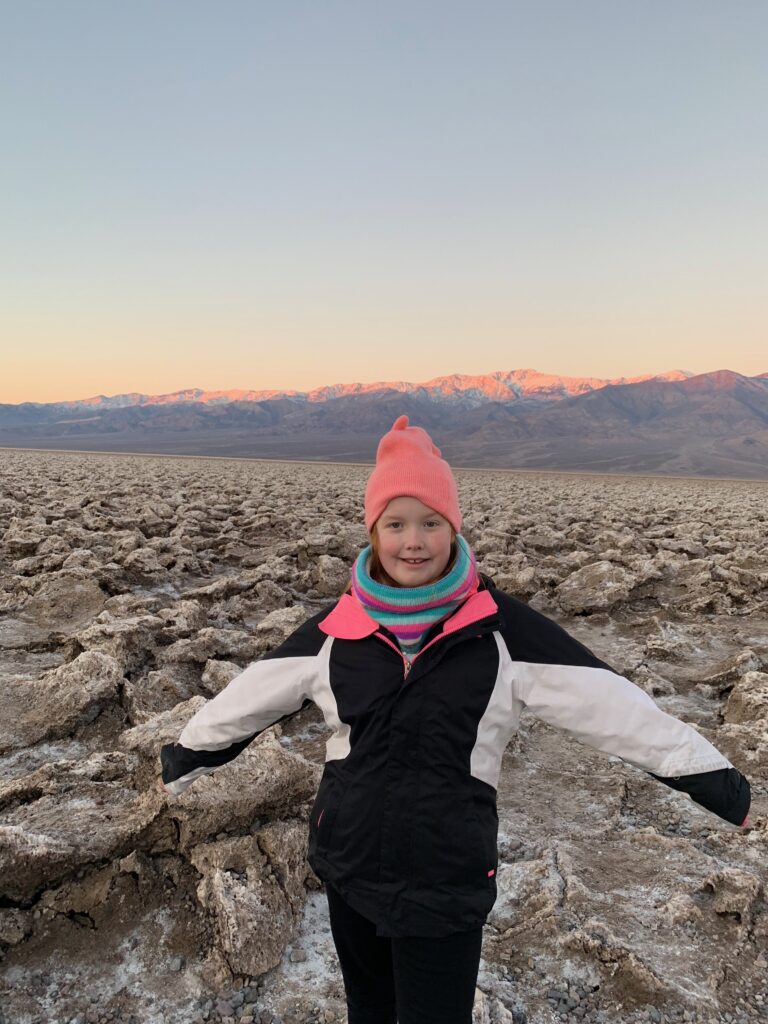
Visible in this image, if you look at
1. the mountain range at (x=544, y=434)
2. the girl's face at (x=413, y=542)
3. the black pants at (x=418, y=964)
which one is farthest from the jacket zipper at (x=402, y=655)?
the mountain range at (x=544, y=434)

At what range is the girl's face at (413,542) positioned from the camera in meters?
1.50

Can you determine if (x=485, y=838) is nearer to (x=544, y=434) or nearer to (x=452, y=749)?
(x=452, y=749)

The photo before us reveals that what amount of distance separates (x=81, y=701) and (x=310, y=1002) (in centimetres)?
200

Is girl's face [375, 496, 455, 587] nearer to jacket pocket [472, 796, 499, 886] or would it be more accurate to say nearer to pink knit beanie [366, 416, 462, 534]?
pink knit beanie [366, 416, 462, 534]

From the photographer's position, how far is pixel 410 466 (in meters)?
1.53

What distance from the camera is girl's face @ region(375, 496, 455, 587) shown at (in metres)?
1.50

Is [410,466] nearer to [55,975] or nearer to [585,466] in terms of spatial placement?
[55,975]

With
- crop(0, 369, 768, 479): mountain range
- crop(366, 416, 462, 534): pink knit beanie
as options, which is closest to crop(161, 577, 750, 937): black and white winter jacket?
crop(366, 416, 462, 534): pink knit beanie

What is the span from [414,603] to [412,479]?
294mm

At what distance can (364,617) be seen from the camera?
147 cm

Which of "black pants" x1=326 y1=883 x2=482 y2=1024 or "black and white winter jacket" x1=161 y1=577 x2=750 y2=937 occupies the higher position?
"black and white winter jacket" x1=161 y1=577 x2=750 y2=937

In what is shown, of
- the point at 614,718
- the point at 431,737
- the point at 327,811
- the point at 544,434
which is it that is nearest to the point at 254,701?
the point at 327,811

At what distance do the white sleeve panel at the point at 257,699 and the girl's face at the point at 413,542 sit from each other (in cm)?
28

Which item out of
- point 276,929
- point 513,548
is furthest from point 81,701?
point 513,548
